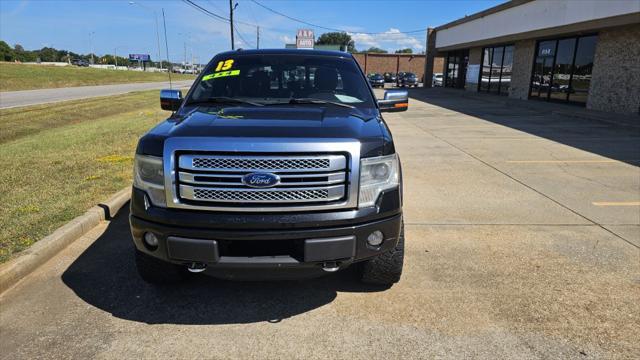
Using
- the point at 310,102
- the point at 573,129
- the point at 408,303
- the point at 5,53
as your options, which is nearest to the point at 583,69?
the point at 573,129

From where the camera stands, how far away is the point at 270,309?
3.21 meters

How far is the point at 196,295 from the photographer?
3406 mm

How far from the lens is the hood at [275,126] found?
2787mm

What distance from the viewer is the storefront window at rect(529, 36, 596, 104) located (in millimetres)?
18672

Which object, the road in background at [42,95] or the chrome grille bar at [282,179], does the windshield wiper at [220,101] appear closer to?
the chrome grille bar at [282,179]

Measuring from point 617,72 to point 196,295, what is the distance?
18.6 m

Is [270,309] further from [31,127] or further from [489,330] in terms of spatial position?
[31,127]

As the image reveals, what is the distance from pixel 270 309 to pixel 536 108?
62.5 ft

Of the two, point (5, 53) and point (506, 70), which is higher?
point (5, 53)

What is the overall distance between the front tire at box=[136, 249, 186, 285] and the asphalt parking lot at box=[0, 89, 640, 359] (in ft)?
0.37

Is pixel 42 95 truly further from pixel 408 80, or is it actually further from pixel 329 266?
pixel 408 80

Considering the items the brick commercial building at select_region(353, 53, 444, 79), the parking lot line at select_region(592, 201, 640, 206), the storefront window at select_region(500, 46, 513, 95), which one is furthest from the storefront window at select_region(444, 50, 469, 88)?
the parking lot line at select_region(592, 201, 640, 206)

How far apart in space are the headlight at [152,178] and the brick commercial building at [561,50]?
15.7m

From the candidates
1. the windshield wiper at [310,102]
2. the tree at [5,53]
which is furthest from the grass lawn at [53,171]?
the tree at [5,53]
